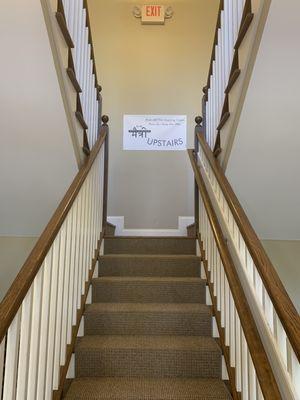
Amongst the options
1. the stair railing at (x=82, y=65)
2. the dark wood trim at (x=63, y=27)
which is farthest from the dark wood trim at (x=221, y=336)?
the dark wood trim at (x=63, y=27)

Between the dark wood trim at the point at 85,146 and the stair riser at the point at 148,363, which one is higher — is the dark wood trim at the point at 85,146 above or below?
above

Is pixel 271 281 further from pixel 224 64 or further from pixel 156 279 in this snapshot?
pixel 224 64

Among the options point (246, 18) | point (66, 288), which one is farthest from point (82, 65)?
point (66, 288)

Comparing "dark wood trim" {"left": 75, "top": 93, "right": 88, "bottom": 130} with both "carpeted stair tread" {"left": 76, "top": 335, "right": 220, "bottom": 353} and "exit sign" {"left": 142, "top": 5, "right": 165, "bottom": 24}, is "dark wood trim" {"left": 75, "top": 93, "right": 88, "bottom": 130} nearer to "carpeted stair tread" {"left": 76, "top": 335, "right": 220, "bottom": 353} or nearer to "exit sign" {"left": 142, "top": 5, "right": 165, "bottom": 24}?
"carpeted stair tread" {"left": 76, "top": 335, "right": 220, "bottom": 353}

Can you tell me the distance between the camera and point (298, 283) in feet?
12.1

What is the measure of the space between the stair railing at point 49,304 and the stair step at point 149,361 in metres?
0.15

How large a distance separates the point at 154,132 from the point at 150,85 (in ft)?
1.91

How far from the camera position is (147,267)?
2953 millimetres

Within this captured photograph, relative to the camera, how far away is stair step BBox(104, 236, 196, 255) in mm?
3293

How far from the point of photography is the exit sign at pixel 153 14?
4605 mm

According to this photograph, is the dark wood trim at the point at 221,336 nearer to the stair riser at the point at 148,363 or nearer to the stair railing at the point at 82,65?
the stair riser at the point at 148,363

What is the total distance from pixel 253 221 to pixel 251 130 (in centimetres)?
111

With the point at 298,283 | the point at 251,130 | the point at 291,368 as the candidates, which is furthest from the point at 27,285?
the point at 298,283

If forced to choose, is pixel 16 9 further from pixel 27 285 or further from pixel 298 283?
pixel 298 283
